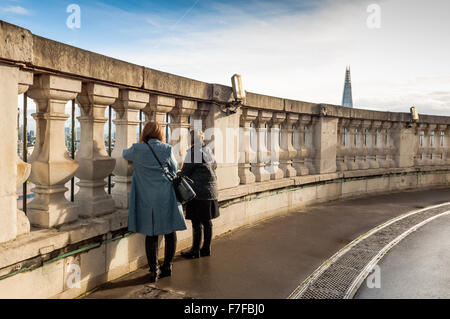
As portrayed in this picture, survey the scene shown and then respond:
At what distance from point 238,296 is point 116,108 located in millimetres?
2164

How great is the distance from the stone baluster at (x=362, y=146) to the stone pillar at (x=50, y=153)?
6952 mm

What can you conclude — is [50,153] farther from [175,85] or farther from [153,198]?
[175,85]

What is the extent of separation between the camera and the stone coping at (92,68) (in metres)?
2.66

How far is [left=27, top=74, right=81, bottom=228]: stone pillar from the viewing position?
312cm

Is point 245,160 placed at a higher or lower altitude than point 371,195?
higher

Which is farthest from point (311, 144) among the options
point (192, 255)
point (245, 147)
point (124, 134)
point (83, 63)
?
point (83, 63)

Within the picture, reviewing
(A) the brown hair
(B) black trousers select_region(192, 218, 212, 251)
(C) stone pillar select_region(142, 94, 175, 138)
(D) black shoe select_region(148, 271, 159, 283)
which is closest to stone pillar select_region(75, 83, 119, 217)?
(A) the brown hair

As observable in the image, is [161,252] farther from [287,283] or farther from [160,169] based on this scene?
[287,283]

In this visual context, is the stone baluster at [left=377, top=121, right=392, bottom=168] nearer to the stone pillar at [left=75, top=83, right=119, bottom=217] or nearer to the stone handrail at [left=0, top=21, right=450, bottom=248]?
the stone handrail at [left=0, top=21, right=450, bottom=248]

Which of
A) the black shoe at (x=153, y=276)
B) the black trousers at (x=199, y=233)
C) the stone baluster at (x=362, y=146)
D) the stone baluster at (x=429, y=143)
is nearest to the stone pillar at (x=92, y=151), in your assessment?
the black shoe at (x=153, y=276)

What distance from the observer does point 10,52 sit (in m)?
2.61

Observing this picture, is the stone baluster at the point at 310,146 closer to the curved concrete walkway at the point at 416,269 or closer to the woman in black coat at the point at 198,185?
the curved concrete walkway at the point at 416,269
